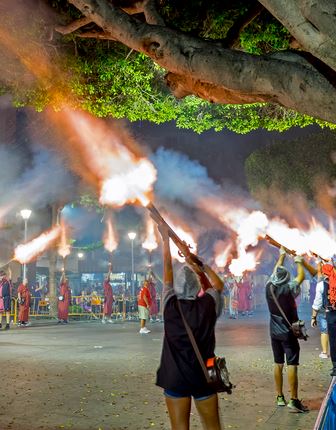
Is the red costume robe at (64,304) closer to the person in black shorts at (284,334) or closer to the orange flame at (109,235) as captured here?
the person in black shorts at (284,334)

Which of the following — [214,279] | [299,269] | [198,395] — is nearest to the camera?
[198,395]

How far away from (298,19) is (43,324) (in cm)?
1989

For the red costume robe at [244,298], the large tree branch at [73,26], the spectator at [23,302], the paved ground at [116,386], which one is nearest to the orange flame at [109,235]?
the red costume robe at [244,298]

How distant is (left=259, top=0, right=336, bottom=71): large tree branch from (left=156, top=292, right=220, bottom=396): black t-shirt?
261 cm

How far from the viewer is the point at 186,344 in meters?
4.34

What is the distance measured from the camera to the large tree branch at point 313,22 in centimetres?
486

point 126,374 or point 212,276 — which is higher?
point 212,276

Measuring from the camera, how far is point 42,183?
29891 millimetres

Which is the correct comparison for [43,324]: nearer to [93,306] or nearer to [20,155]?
[93,306]

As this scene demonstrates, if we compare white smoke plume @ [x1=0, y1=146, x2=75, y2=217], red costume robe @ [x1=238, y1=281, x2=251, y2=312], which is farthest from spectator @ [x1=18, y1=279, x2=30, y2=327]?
red costume robe @ [x1=238, y1=281, x2=251, y2=312]

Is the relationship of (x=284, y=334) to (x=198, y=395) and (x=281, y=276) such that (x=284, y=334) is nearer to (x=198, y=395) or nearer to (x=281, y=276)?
(x=281, y=276)

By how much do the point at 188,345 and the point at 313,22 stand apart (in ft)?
10.6

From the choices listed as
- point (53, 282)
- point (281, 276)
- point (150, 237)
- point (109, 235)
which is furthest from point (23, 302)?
point (109, 235)

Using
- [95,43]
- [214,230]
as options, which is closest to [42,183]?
[214,230]
